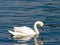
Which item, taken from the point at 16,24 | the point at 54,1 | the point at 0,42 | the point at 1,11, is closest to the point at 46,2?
the point at 54,1

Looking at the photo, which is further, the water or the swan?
the swan

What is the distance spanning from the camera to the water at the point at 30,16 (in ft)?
60.5

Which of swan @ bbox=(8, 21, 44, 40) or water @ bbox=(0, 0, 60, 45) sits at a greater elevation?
water @ bbox=(0, 0, 60, 45)

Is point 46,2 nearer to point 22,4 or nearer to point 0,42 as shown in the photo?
point 22,4

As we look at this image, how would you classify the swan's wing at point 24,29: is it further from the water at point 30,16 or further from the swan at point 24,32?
the water at point 30,16

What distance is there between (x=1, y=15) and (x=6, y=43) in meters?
5.56

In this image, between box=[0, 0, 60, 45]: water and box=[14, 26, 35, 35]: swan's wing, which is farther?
box=[14, 26, 35, 35]: swan's wing

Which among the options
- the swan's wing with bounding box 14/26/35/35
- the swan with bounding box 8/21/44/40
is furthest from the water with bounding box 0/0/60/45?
the swan's wing with bounding box 14/26/35/35

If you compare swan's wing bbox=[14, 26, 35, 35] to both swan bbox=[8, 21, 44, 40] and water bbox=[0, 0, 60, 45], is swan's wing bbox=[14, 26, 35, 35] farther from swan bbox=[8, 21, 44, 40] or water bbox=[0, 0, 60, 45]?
water bbox=[0, 0, 60, 45]

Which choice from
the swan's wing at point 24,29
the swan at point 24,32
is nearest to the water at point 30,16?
the swan at point 24,32

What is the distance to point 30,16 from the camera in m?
22.4

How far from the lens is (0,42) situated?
1783 centimetres

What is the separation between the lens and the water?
18444mm

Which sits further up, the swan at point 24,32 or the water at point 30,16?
the water at point 30,16
